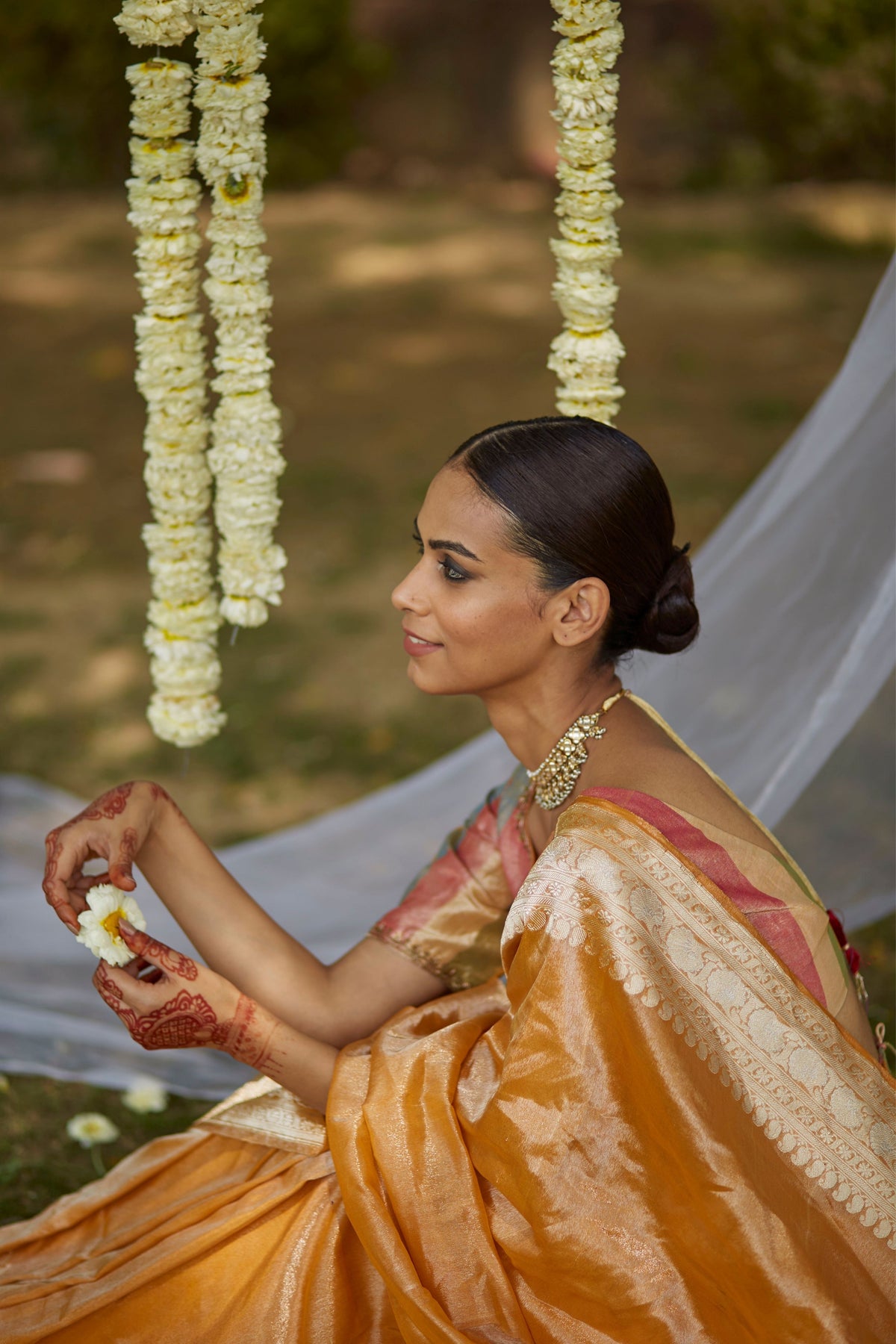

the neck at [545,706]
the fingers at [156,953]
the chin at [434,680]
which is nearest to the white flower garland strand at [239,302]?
the chin at [434,680]

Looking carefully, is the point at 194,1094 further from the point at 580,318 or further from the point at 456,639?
the point at 580,318

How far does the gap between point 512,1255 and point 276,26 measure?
9401mm

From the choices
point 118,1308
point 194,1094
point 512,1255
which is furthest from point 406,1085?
point 194,1094

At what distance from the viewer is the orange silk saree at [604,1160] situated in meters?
1.95

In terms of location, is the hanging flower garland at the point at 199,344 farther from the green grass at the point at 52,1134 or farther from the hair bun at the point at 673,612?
the green grass at the point at 52,1134

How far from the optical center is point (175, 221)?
8.09 ft

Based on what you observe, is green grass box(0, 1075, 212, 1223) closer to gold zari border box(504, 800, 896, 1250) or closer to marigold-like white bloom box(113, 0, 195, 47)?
gold zari border box(504, 800, 896, 1250)

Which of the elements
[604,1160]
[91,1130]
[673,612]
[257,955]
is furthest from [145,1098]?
[673,612]

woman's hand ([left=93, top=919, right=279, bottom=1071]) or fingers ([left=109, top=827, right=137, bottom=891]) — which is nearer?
woman's hand ([left=93, top=919, right=279, bottom=1071])

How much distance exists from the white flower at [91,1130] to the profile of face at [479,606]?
4.76 ft

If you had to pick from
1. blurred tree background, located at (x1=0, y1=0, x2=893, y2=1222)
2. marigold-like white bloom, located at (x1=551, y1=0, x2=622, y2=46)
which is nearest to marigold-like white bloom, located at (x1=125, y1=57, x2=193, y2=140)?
marigold-like white bloom, located at (x1=551, y1=0, x2=622, y2=46)

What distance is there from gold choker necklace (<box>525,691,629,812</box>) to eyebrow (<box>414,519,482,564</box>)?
1.13 feet

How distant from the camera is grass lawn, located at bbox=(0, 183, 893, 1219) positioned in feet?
15.9

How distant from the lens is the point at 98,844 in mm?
2393
